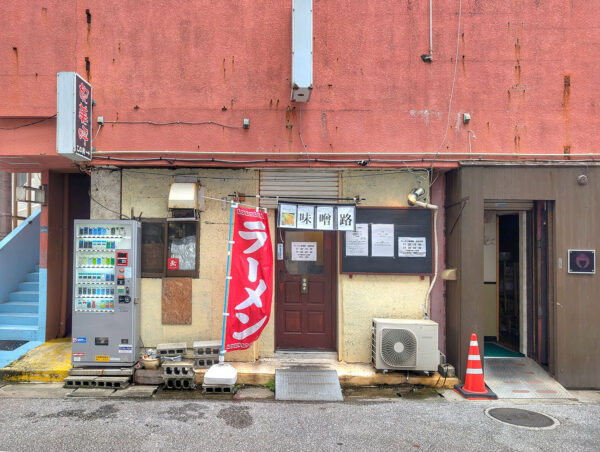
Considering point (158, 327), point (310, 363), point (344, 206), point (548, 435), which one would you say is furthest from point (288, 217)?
point (548, 435)

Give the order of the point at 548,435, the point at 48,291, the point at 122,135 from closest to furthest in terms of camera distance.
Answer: the point at 548,435 < the point at 122,135 < the point at 48,291

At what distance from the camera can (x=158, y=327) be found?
24.8ft

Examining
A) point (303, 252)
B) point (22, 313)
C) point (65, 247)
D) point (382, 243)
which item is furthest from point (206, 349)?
point (22, 313)

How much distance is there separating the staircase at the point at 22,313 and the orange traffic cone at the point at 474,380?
28.0 ft

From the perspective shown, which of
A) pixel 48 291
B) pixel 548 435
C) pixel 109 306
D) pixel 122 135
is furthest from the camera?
pixel 48 291

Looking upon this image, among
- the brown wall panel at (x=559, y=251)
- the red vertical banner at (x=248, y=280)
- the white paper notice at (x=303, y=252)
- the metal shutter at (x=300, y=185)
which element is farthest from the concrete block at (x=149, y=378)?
the brown wall panel at (x=559, y=251)

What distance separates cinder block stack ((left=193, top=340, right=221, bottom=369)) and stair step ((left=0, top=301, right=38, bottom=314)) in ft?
14.6

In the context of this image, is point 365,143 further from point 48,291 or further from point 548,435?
point 48,291

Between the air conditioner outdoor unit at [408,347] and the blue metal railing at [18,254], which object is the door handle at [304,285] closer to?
the air conditioner outdoor unit at [408,347]

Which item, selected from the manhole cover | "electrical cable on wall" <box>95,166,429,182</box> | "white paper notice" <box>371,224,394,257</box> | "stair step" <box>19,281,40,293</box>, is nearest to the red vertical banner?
"electrical cable on wall" <box>95,166,429,182</box>

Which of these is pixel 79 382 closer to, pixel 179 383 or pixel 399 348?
pixel 179 383

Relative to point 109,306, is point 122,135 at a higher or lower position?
higher

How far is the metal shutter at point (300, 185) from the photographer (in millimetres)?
7668

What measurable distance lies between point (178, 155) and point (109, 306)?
3.01 metres
